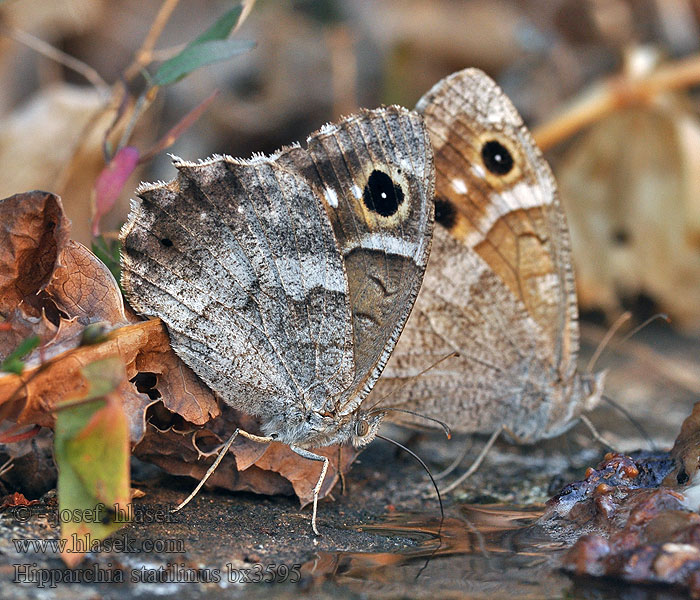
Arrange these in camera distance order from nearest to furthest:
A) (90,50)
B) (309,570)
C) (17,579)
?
1. (17,579)
2. (309,570)
3. (90,50)

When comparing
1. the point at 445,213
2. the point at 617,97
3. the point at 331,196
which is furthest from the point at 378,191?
the point at 617,97

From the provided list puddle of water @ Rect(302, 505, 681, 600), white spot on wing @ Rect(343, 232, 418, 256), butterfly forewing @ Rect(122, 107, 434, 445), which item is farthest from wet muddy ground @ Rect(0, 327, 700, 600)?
white spot on wing @ Rect(343, 232, 418, 256)

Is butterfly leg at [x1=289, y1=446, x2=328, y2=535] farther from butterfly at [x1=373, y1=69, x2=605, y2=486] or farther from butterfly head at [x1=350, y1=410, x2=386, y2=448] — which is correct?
butterfly at [x1=373, y1=69, x2=605, y2=486]

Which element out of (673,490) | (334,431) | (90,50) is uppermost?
(90,50)

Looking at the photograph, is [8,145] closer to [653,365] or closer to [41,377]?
[41,377]

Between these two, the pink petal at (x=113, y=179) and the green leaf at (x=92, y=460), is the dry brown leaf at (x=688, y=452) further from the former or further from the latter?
the pink petal at (x=113, y=179)

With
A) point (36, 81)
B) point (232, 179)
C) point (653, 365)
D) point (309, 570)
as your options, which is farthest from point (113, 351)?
point (36, 81)

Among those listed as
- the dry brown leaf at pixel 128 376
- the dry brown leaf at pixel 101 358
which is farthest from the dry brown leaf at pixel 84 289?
the dry brown leaf at pixel 128 376
